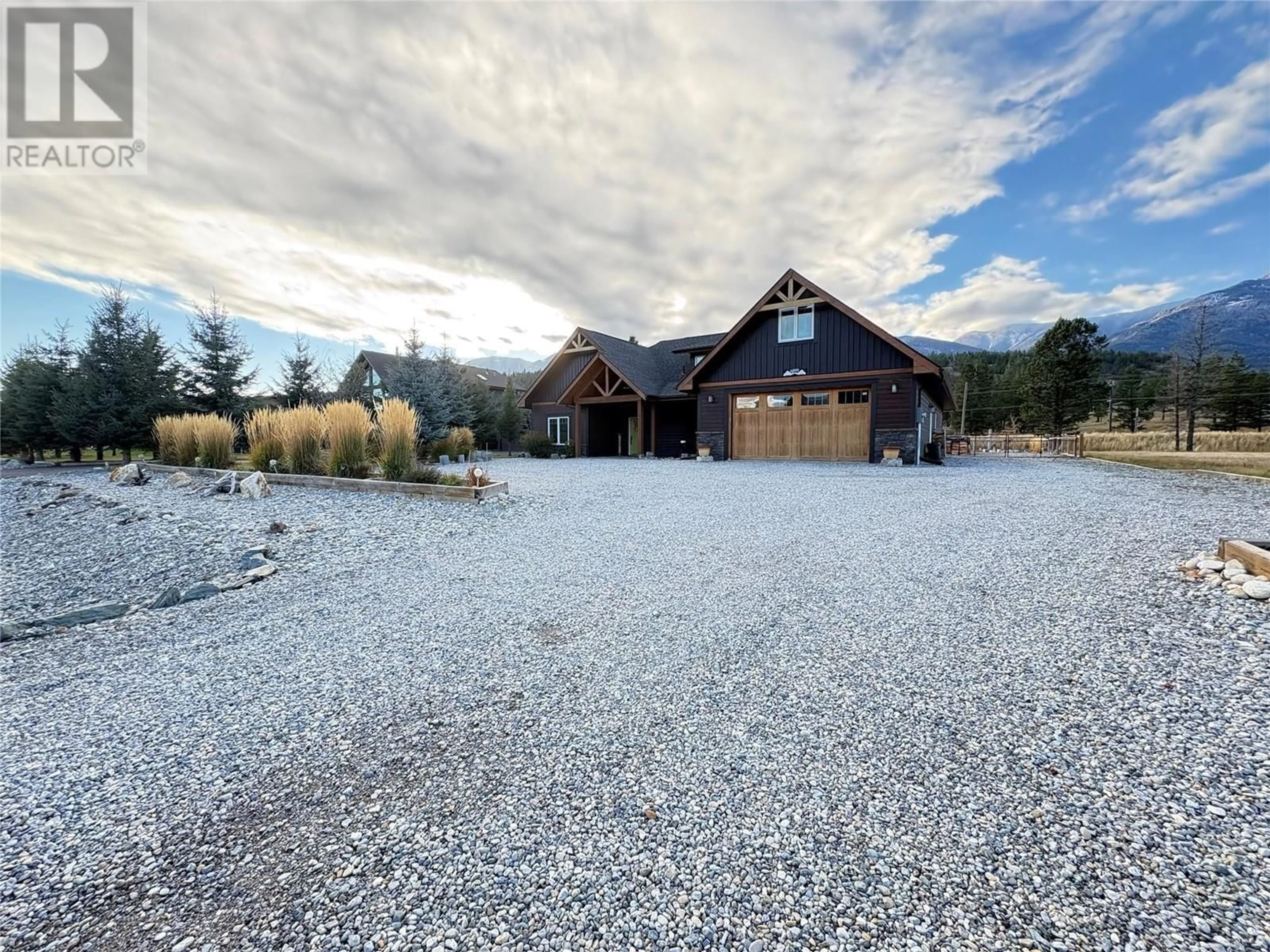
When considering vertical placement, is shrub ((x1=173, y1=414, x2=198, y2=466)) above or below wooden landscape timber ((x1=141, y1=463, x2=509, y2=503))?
above

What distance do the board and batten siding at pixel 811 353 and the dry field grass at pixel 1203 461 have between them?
291 inches

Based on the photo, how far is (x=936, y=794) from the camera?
1915 millimetres

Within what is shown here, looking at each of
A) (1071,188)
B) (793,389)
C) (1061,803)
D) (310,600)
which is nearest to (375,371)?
(793,389)

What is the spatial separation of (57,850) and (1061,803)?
12.2ft

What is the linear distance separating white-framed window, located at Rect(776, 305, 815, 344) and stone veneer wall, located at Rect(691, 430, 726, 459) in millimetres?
3682

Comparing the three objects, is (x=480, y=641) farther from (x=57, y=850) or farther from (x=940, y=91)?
(x=940, y=91)

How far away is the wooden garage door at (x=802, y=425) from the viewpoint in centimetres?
1505

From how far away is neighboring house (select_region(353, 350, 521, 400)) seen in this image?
77.4ft

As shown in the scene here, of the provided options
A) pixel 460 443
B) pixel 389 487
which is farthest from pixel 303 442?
pixel 460 443

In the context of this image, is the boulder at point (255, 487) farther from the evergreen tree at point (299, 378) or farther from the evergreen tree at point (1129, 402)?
the evergreen tree at point (1129, 402)

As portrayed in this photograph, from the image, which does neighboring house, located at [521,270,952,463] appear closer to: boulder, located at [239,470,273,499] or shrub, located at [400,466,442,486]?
shrub, located at [400,466,442,486]

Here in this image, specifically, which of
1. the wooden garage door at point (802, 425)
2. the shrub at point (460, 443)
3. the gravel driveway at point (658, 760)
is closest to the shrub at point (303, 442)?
the gravel driveway at point (658, 760)

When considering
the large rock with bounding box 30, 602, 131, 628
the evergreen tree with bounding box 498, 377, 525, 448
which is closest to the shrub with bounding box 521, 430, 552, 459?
the evergreen tree with bounding box 498, 377, 525, 448

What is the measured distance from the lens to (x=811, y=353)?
50.8 ft
